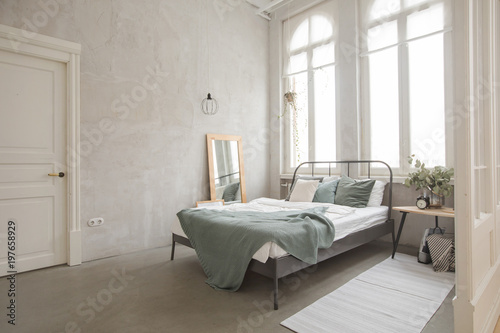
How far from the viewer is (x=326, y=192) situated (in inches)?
156

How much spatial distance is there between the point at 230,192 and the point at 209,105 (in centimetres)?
→ 143

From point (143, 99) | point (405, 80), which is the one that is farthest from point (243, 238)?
point (405, 80)

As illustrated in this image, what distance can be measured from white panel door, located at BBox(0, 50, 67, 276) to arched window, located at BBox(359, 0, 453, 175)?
13.0 feet

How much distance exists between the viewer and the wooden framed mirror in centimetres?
449

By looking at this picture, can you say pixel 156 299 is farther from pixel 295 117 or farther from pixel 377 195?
pixel 295 117

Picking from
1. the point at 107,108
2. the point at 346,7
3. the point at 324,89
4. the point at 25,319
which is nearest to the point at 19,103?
the point at 107,108

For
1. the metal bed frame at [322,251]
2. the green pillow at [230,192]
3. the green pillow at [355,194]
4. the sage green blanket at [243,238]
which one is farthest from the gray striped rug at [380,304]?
the green pillow at [230,192]

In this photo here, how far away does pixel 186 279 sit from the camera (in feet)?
8.93

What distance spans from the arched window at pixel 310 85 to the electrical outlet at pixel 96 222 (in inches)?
126

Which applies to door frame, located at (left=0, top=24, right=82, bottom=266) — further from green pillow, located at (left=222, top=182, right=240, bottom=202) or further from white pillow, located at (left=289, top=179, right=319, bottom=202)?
white pillow, located at (left=289, top=179, right=319, bottom=202)

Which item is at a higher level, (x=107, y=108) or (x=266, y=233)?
(x=107, y=108)

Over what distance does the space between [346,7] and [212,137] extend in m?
2.80

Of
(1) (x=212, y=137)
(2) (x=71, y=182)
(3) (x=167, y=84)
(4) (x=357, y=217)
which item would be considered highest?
(3) (x=167, y=84)

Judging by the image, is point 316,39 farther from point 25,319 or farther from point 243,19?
point 25,319
